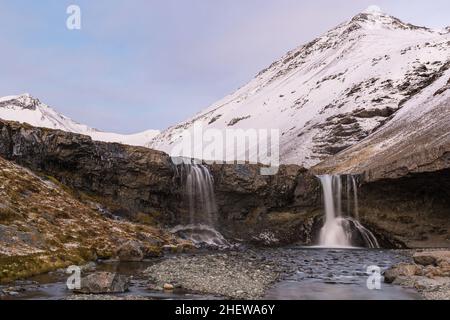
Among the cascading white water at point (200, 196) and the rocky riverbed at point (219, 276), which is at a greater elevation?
the cascading white water at point (200, 196)

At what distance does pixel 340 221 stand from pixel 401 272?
2930 cm

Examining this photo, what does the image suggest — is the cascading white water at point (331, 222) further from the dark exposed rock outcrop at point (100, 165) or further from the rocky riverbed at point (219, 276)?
the rocky riverbed at point (219, 276)

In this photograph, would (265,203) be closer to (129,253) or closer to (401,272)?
(129,253)

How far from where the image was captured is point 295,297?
75.8 feet

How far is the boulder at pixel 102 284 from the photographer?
22.4 m

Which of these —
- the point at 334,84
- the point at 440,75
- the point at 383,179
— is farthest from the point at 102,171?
the point at 334,84

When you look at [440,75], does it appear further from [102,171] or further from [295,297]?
[295,297]

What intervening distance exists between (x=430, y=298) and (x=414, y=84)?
122 meters

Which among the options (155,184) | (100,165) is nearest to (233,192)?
(155,184)

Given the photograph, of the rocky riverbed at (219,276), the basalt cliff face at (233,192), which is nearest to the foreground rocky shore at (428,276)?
the rocky riverbed at (219,276)

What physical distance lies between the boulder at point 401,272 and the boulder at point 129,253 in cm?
1910

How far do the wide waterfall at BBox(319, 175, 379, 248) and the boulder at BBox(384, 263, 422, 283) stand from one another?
26124 mm
